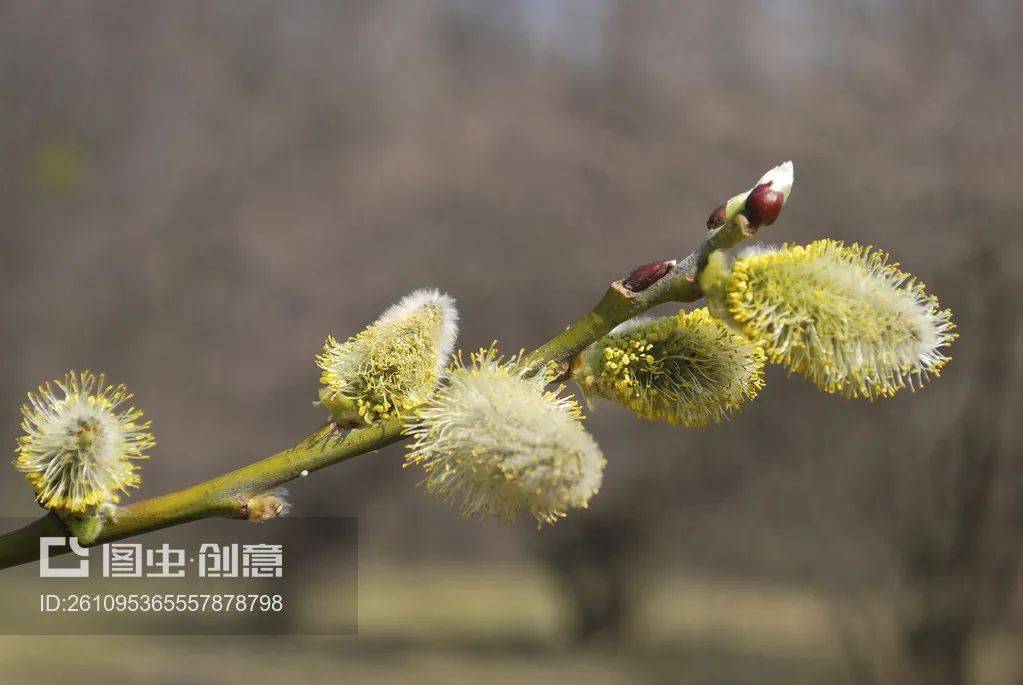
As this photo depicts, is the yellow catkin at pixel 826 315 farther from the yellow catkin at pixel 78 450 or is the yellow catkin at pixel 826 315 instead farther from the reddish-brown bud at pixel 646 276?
the yellow catkin at pixel 78 450

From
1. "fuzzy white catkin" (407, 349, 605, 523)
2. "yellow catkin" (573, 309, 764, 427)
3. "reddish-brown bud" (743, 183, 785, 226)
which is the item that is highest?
"reddish-brown bud" (743, 183, 785, 226)

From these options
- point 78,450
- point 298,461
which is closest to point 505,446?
point 298,461

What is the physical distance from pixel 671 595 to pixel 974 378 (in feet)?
3.56

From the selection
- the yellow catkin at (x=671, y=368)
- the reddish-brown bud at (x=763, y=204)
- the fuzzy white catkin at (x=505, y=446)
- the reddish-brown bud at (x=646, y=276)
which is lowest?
the fuzzy white catkin at (x=505, y=446)

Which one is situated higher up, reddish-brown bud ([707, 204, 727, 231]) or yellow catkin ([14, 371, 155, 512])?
reddish-brown bud ([707, 204, 727, 231])

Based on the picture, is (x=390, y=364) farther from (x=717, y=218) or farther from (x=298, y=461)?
(x=717, y=218)

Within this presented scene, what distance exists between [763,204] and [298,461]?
9.9 inches

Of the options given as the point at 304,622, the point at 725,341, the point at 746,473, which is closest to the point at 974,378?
the point at 746,473

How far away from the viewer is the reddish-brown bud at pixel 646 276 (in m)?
0.50

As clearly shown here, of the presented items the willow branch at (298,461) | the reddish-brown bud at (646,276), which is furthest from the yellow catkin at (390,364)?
the reddish-brown bud at (646,276)

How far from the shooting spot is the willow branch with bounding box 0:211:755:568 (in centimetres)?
50

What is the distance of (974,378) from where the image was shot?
298 cm

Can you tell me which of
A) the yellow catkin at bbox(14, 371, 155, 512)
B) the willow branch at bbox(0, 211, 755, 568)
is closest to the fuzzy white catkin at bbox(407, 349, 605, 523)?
the willow branch at bbox(0, 211, 755, 568)

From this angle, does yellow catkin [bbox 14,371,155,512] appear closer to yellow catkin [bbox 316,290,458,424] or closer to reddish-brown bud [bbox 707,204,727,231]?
yellow catkin [bbox 316,290,458,424]
